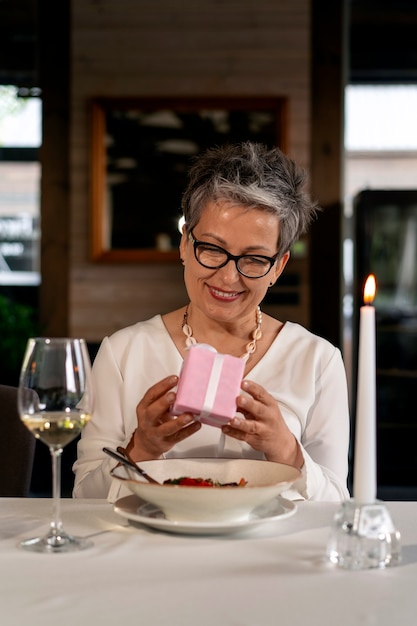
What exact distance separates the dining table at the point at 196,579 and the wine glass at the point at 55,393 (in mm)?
89

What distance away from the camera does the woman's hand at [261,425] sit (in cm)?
150

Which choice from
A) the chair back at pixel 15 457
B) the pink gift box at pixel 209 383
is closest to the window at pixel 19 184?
the chair back at pixel 15 457

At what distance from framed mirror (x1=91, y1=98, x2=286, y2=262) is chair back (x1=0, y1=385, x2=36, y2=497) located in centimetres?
372

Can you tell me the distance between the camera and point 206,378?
1.41 meters

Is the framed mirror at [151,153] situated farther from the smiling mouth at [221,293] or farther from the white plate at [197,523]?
the white plate at [197,523]

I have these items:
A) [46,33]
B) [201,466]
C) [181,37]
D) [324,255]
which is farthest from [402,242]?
[201,466]

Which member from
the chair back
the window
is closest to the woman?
the chair back

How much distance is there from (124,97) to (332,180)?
1.38 m

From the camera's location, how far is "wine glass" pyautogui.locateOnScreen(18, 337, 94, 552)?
3.90ft

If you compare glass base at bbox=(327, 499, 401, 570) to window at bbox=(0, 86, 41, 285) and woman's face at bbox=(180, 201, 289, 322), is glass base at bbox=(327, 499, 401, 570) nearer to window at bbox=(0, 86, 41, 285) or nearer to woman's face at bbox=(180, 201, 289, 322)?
woman's face at bbox=(180, 201, 289, 322)

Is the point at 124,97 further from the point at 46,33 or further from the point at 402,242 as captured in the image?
the point at 402,242

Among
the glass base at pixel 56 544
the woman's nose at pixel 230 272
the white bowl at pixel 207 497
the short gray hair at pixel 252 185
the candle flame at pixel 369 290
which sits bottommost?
the glass base at pixel 56 544

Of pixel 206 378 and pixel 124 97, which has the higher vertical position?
pixel 124 97

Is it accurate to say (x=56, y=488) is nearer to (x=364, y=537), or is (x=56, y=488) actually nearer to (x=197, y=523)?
(x=197, y=523)
